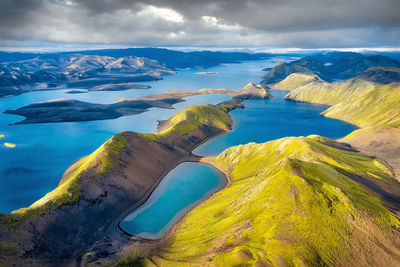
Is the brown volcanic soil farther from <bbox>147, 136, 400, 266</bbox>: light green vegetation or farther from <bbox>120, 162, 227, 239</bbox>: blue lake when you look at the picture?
<bbox>147, 136, 400, 266</bbox>: light green vegetation

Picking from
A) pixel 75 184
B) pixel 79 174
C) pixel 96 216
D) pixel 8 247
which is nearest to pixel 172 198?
pixel 96 216

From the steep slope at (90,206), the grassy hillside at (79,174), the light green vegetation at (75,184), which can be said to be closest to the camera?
the steep slope at (90,206)

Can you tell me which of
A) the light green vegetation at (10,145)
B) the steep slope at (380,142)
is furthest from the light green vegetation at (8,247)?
the steep slope at (380,142)

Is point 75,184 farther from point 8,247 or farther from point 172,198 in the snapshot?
point 172,198

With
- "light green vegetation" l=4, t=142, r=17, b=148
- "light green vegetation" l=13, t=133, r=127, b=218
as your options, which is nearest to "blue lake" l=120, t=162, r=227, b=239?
"light green vegetation" l=13, t=133, r=127, b=218

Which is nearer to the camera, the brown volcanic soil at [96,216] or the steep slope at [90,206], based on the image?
the brown volcanic soil at [96,216]

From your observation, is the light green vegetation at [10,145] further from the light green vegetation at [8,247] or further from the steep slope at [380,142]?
the steep slope at [380,142]
